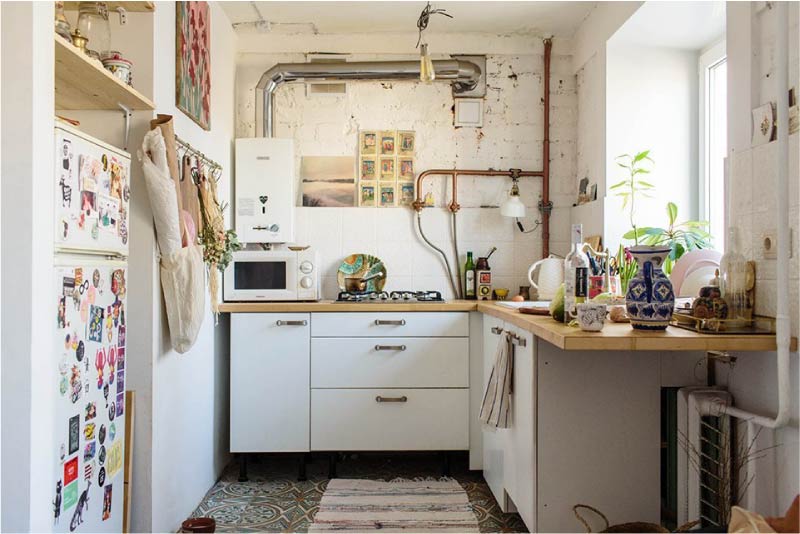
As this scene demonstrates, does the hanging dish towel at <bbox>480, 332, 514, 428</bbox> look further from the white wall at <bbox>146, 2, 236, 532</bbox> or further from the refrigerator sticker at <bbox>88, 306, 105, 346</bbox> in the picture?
the refrigerator sticker at <bbox>88, 306, 105, 346</bbox>

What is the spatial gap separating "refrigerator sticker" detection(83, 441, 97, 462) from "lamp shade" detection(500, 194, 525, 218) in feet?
7.88

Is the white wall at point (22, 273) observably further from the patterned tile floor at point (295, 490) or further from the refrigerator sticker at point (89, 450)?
the patterned tile floor at point (295, 490)

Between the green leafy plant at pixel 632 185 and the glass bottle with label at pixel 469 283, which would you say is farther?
the glass bottle with label at pixel 469 283

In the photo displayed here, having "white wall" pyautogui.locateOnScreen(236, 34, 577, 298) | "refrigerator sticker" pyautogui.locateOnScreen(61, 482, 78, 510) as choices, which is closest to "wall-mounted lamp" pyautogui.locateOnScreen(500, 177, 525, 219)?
"white wall" pyautogui.locateOnScreen(236, 34, 577, 298)

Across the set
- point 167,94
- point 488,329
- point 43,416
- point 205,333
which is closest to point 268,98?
point 167,94

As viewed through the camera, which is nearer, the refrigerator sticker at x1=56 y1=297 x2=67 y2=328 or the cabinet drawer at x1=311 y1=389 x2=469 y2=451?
the refrigerator sticker at x1=56 y1=297 x2=67 y2=328

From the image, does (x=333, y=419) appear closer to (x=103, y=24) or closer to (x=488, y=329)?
(x=488, y=329)

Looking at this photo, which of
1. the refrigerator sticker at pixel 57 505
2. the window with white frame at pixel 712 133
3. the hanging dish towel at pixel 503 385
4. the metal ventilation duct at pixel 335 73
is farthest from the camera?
the metal ventilation duct at pixel 335 73

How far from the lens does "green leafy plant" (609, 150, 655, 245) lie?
115 inches

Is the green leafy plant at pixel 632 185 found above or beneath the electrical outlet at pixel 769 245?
above

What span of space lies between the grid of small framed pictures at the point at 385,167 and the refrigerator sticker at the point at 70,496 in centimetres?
224

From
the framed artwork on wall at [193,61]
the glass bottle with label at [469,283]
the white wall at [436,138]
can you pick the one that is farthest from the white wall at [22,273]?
the glass bottle with label at [469,283]

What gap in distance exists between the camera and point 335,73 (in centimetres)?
339

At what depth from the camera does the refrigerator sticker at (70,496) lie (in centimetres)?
158
